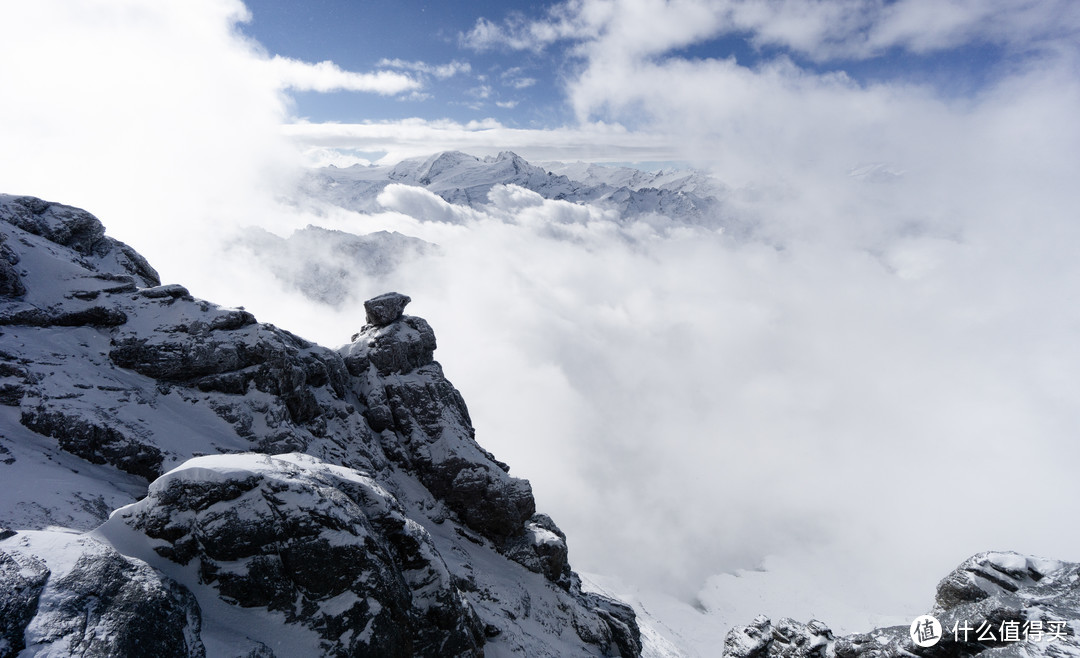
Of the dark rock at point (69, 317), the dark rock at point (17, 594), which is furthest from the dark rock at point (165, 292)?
the dark rock at point (17, 594)

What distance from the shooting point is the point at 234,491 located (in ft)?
68.2

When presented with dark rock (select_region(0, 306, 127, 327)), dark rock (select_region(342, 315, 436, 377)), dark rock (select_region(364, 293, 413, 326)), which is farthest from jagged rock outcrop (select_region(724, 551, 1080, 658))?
dark rock (select_region(0, 306, 127, 327))

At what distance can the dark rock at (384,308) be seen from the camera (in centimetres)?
6894

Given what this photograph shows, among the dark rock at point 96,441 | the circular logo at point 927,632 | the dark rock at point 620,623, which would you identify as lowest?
the dark rock at point 96,441

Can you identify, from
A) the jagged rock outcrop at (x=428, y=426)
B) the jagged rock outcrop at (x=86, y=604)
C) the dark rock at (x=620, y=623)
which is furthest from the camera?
the jagged rock outcrop at (x=428, y=426)

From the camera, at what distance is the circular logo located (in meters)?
28.5

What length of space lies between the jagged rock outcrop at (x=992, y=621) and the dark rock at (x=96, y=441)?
2089 inches

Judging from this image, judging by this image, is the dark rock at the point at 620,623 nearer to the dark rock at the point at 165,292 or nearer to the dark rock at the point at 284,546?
the dark rock at the point at 284,546

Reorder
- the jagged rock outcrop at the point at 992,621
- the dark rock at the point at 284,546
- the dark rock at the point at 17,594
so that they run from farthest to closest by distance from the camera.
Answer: the jagged rock outcrop at the point at 992,621 → the dark rock at the point at 284,546 → the dark rock at the point at 17,594

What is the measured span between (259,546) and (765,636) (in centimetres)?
4121

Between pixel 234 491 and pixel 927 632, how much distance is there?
39.5m

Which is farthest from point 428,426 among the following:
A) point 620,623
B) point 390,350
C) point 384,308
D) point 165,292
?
point 620,623

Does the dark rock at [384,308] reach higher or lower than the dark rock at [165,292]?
higher

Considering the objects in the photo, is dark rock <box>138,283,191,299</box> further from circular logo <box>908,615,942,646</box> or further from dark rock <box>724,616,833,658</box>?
circular logo <box>908,615,942,646</box>
